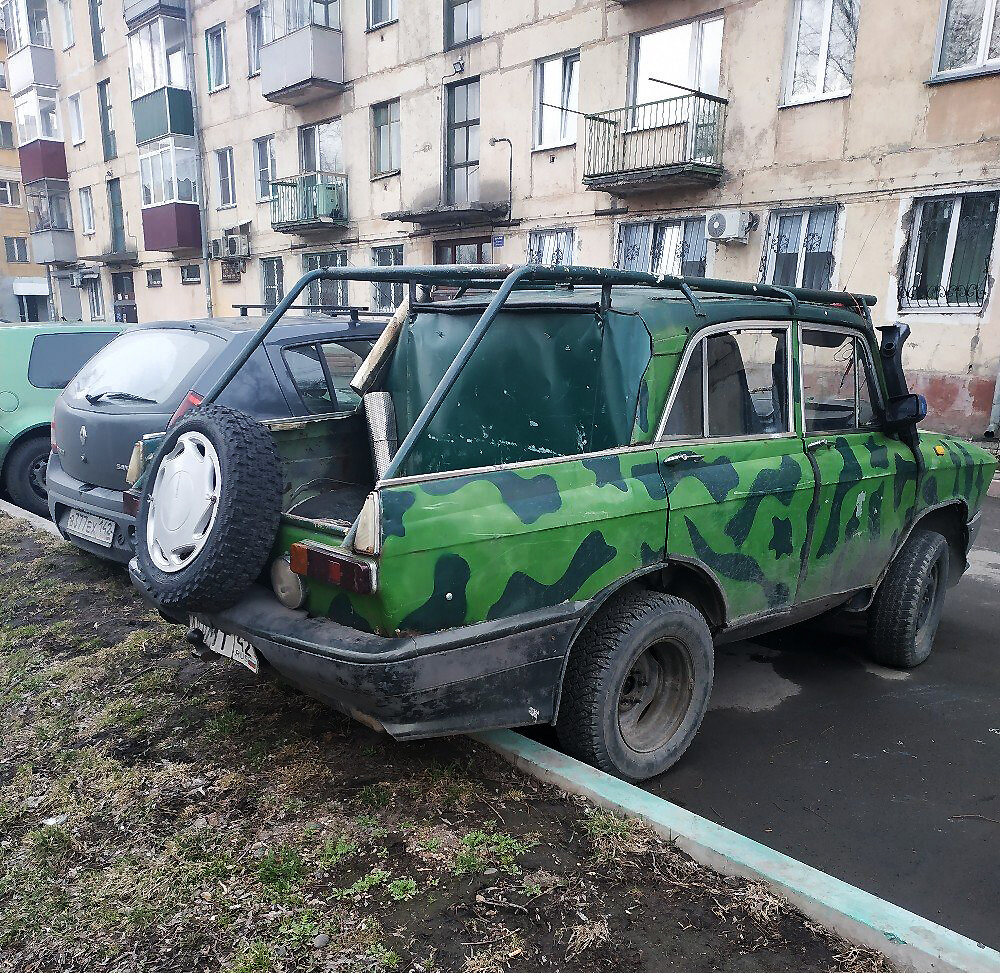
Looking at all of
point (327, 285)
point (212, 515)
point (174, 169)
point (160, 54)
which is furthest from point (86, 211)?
point (212, 515)

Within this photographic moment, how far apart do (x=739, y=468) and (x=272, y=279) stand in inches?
880

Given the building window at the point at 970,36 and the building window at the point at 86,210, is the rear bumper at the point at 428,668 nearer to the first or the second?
the building window at the point at 970,36

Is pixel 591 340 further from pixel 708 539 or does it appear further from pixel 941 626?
pixel 941 626

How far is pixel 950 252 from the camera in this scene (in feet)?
37.9

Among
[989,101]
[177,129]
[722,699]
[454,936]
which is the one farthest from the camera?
[177,129]

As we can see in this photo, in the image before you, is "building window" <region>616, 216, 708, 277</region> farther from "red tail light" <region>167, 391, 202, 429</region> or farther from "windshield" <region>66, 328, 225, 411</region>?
"red tail light" <region>167, 391, 202, 429</region>

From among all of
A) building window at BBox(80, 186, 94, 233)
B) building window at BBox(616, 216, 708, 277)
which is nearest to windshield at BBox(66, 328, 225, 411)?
building window at BBox(616, 216, 708, 277)

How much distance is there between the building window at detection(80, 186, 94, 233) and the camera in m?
31.9

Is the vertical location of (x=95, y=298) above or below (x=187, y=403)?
below

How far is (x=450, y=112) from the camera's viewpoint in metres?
18.3

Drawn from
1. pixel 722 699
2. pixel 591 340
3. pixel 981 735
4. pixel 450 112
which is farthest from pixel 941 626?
pixel 450 112

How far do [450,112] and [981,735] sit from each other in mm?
17544

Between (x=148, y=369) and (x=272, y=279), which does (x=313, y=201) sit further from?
(x=148, y=369)

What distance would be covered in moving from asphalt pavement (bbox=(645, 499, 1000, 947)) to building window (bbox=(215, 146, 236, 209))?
78.7 ft
